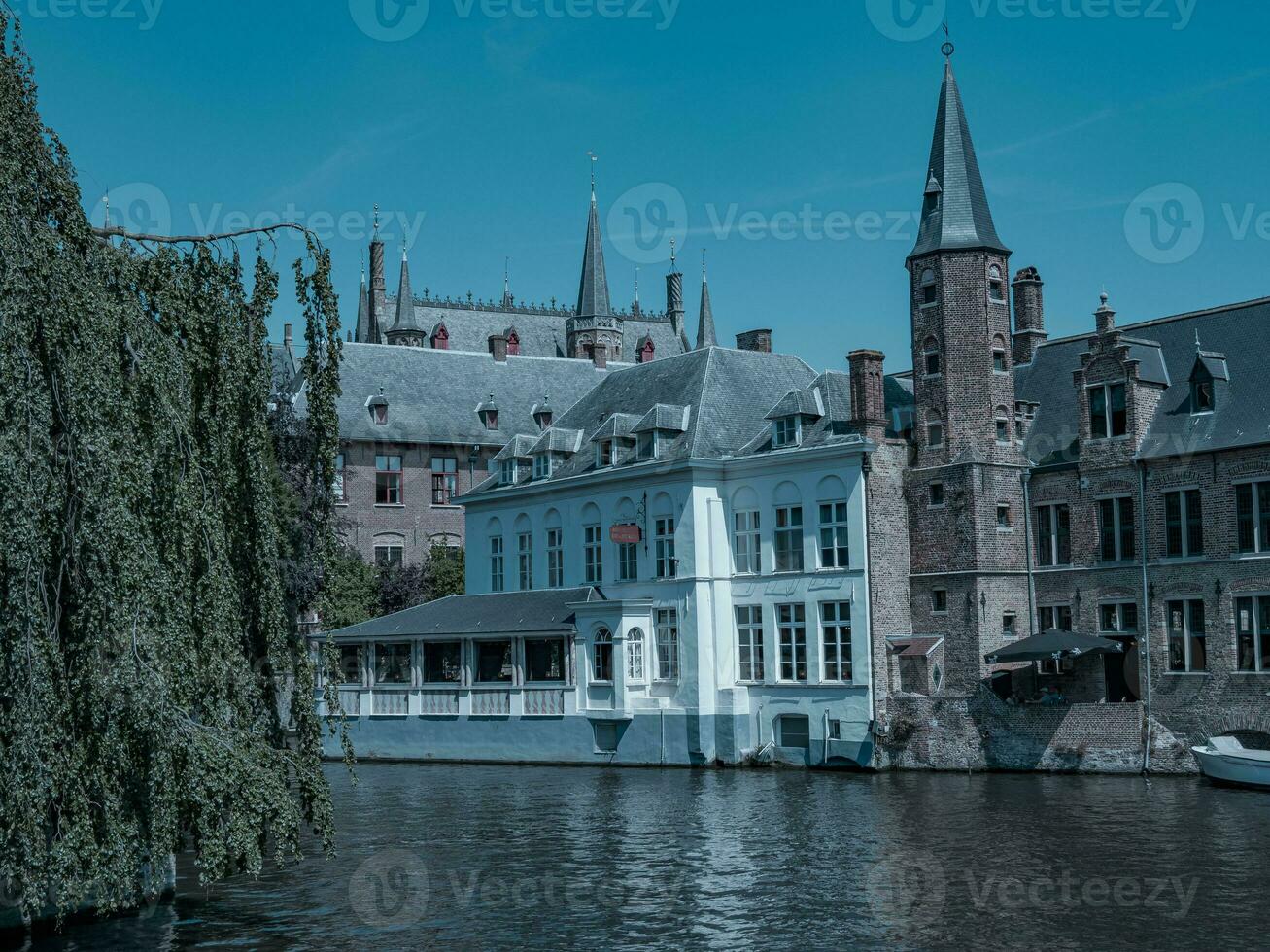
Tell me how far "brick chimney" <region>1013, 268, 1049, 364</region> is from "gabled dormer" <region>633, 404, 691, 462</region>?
965 centimetres

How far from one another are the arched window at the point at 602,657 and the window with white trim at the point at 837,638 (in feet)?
20.4

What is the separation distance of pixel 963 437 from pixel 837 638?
6101 millimetres

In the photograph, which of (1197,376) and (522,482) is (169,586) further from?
(522,482)

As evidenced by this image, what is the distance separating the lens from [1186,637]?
35594mm

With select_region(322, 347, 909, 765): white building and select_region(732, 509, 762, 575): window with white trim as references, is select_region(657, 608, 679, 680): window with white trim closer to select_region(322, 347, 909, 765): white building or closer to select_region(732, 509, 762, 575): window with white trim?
select_region(322, 347, 909, 765): white building

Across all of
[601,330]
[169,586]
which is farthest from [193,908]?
[601,330]

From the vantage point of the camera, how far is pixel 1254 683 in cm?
3406

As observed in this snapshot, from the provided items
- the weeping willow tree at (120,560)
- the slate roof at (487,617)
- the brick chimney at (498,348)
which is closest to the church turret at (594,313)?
the brick chimney at (498,348)

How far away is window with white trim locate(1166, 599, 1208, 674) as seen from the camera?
35406mm

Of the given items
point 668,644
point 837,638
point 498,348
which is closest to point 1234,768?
point 837,638

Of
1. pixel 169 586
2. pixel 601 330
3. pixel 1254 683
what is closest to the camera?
pixel 169 586

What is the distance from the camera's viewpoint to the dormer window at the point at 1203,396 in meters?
36.5

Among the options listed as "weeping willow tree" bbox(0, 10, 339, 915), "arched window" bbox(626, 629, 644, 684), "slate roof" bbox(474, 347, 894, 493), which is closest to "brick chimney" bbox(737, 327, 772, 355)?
"slate roof" bbox(474, 347, 894, 493)

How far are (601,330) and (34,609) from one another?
254ft
